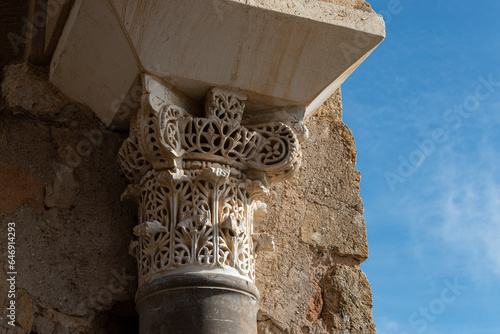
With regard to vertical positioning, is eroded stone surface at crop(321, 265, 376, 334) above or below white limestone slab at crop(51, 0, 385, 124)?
below

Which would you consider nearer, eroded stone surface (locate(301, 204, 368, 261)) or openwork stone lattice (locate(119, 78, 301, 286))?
openwork stone lattice (locate(119, 78, 301, 286))

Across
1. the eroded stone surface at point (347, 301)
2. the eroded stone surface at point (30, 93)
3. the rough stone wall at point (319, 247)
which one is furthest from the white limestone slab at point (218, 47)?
the eroded stone surface at point (347, 301)

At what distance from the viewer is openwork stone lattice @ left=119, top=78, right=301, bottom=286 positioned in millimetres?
3213

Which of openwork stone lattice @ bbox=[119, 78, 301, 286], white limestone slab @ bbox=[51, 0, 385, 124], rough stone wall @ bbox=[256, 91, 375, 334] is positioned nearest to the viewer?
openwork stone lattice @ bbox=[119, 78, 301, 286]

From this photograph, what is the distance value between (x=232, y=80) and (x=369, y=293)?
131cm

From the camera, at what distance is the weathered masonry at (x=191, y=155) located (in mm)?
3236

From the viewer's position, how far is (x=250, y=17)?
3.38 metres

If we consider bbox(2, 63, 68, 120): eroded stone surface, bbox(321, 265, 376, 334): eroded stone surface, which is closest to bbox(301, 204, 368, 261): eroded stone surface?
bbox(321, 265, 376, 334): eroded stone surface

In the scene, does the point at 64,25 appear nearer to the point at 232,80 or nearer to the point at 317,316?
the point at 232,80

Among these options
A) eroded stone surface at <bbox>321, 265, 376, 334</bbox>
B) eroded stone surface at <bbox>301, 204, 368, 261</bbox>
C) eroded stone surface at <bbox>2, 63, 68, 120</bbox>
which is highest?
eroded stone surface at <bbox>2, 63, 68, 120</bbox>

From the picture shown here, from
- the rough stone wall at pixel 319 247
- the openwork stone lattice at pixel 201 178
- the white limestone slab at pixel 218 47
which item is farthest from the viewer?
the rough stone wall at pixel 319 247

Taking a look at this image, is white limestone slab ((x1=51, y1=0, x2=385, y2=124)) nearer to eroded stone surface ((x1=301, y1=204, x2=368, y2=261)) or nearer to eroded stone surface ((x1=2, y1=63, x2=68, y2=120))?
eroded stone surface ((x1=2, y1=63, x2=68, y2=120))

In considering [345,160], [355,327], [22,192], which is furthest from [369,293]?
[22,192]

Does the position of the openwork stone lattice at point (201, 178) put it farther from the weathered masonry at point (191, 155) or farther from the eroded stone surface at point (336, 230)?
the eroded stone surface at point (336, 230)
